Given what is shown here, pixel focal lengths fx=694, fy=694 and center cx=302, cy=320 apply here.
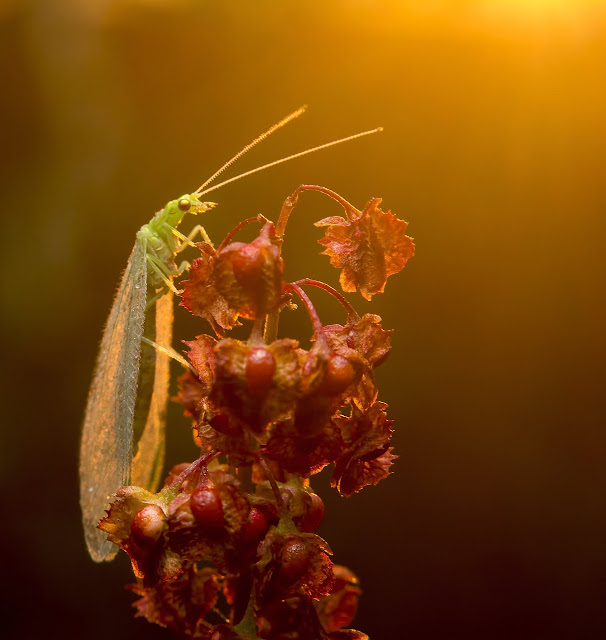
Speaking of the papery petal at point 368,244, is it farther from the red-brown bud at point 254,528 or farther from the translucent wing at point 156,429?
the translucent wing at point 156,429

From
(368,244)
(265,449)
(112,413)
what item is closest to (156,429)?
(112,413)

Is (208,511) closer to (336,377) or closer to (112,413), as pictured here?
(336,377)

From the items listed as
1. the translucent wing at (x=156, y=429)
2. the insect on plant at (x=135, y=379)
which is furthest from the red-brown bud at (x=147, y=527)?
the translucent wing at (x=156, y=429)

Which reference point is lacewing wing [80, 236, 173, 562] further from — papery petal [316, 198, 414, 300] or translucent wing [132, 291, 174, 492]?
papery petal [316, 198, 414, 300]

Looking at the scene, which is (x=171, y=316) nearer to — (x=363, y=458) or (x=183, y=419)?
(x=363, y=458)

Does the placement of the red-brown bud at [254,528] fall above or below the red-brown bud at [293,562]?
above

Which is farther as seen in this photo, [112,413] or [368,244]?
[112,413]
